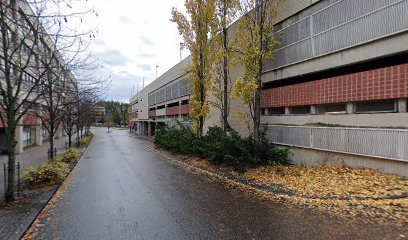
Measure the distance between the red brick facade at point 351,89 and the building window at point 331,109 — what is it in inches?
11.9

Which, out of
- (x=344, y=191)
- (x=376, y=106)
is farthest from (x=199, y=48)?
(x=344, y=191)

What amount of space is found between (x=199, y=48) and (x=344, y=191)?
42.5 feet

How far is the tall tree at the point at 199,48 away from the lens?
16.7m

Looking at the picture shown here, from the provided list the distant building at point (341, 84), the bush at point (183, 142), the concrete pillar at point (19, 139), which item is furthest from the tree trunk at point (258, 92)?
the concrete pillar at point (19, 139)

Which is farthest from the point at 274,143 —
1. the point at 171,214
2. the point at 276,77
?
the point at 171,214

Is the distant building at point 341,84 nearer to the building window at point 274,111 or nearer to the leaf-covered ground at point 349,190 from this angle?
the building window at point 274,111

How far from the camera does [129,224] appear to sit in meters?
5.83

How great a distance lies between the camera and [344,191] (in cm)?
728

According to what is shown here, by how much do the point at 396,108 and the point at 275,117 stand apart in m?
5.77

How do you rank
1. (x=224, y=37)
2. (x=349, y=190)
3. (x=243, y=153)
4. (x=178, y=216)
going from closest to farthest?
(x=178, y=216) → (x=349, y=190) → (x=243, y=153) → (x=224, y=37)

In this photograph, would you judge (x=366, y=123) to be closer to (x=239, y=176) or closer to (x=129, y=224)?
(x=239, y=176)

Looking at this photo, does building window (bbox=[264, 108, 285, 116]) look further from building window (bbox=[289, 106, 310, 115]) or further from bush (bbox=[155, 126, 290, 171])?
bush (bbox=[155, 126, 290, 171])

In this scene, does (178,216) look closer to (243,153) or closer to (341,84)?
(243,153)

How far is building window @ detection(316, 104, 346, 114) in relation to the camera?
10045mm
